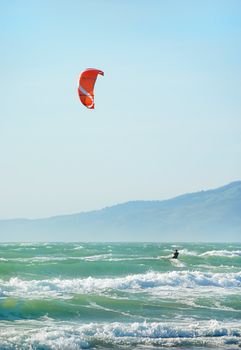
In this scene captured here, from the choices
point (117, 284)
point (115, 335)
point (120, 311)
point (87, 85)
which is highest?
point (87, 85)

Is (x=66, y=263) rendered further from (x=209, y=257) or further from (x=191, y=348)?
(x=191, y=348)

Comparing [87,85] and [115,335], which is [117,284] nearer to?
[87,85]

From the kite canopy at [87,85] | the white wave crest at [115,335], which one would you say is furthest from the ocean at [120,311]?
the kite canopy at [87,85]

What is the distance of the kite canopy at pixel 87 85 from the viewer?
1020 inches

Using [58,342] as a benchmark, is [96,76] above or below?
above

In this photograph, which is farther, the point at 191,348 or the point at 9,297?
the point at 9,297

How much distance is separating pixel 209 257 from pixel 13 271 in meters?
22.9

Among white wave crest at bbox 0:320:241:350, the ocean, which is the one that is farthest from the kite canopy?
white wave crest at bbox 0:320:241:350

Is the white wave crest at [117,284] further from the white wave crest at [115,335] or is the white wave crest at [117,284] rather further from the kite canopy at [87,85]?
the kite canopy at [87,85]

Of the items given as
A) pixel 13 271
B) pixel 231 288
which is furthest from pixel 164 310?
pixel 13 271

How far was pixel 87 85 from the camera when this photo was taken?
2670 centimetres

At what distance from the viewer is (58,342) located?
17.9 meters

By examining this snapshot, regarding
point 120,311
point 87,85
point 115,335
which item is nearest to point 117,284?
point 120,311

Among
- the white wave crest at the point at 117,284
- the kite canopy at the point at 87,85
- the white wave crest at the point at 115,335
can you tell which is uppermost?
the kite canopy at the point at 87,85
